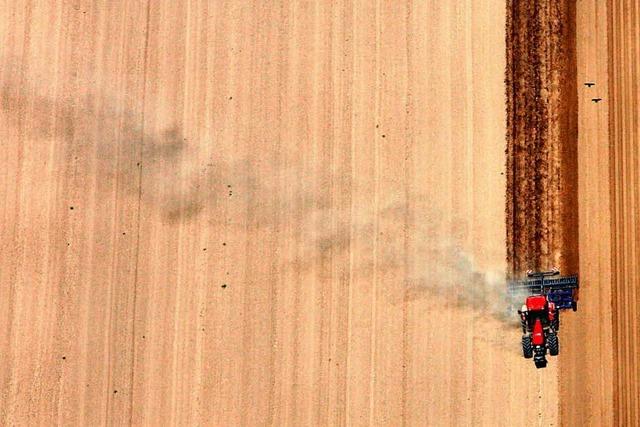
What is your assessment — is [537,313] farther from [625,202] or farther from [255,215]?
[255,215]

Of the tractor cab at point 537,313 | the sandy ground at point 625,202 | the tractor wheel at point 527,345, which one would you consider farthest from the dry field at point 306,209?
the tractor cab at point 537,313

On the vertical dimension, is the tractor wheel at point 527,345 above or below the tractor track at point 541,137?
below

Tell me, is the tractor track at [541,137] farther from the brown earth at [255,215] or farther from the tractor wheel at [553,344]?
the tractor wheel at [553,344]

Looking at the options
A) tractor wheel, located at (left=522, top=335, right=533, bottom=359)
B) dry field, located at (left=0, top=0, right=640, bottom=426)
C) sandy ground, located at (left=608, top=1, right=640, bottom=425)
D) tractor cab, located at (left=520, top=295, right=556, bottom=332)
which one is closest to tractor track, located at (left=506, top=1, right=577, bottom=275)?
dry field, located at (left=0, top=0, right=640, bottom=426)

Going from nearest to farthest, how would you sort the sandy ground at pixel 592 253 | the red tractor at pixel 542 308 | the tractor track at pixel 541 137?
the red tractor at pixel 542 308, the sandy ground at pixel 592 253, the tractor track at pixel 541 137

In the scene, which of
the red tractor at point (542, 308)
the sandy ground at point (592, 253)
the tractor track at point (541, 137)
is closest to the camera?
the red tractor at point (542, 308)

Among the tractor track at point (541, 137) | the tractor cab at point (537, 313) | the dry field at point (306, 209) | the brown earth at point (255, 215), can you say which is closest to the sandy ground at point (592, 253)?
the dry field at point (306, 209)

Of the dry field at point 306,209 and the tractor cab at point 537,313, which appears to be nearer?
the tractor cab at point 537,313

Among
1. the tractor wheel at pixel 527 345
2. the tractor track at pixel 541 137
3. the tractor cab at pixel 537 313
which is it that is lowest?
the tractor wheel at pixel 527 345
